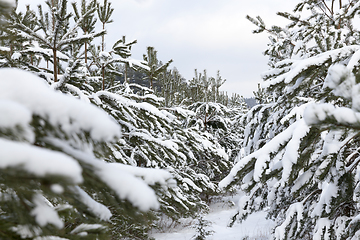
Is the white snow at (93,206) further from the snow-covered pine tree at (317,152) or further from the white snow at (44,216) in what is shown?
the snow-covered pine tree at (317,152)

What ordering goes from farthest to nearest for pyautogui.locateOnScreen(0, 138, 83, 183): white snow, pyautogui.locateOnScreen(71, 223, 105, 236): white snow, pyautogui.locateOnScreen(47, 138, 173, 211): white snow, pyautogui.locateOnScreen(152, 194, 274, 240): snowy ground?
pyautogui.locateOnScreen(152, 194, 274, 240): snowy ground
pyautogui.locateOnScreen(71, 223, 105, 236): white snow
pyautogui.locateOnScreen(47, 138, 173, 211): white snow
pyautogui.locateOnScreen(0, 138, 83, 183): white snow

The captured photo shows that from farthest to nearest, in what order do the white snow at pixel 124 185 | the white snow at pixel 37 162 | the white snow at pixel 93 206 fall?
the white snow at pixel 93 206, the white snow at pixel 124 185, the white snow at pixel 37 162

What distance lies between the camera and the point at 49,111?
49 cm

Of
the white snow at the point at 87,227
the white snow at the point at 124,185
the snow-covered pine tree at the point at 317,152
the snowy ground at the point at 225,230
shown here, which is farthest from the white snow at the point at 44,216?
the snowy ground at the point at 225,230

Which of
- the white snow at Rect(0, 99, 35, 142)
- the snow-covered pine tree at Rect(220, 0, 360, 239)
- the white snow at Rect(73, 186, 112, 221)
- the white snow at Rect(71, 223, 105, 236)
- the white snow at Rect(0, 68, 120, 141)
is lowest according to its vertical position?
the white snow at Rect(71, 223, 105, 236)

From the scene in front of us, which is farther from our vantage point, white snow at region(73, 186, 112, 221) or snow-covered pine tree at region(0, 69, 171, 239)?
white snow at region(73, 186, 112, 221)

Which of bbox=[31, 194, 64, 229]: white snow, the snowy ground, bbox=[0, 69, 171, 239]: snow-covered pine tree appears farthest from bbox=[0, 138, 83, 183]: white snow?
the snowy ground

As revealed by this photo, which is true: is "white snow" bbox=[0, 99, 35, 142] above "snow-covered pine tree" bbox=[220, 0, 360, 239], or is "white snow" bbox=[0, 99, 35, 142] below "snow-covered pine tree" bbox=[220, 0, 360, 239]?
below

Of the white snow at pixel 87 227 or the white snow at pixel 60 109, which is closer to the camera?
the white snow at pixel 60 109

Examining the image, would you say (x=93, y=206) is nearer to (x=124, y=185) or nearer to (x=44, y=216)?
(x=44, y=216)

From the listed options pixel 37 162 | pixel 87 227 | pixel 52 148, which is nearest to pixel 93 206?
pixel 87 227

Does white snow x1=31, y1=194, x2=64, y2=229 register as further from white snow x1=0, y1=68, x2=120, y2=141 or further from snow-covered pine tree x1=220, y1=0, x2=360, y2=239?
snow-covered pine tree x1=220, y1=0, x2=360, y2=239

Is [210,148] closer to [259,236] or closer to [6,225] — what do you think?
[259,236]

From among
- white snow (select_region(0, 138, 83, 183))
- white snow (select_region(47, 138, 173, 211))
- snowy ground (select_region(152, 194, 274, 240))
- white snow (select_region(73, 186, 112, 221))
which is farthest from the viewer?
snowy ground (select_region(152, 194, 274, 240))
